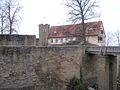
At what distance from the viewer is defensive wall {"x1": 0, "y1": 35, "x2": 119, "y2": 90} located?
14.9m

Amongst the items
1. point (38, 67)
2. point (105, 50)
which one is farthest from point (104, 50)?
→ point (38, 67)

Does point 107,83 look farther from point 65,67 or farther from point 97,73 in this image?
point 65,67

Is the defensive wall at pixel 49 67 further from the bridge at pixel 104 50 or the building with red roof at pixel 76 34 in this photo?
the building with red roof at pixel 76 34

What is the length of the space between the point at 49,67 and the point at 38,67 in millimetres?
921

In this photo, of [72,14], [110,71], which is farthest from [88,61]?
[72,14]

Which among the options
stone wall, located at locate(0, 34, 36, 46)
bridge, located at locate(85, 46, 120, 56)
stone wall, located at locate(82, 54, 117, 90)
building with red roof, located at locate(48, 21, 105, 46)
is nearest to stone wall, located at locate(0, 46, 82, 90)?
bridge, located at locate(85, 46, 120, 56)

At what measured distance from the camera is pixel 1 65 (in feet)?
47.8

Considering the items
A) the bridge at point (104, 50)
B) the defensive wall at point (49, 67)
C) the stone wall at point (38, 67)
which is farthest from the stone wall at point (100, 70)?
the stone wall at point (38, 67)

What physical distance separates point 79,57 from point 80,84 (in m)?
2.22

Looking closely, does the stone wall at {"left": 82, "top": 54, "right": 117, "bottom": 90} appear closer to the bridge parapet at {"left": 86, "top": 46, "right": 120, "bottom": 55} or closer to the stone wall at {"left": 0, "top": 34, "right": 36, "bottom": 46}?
the bridge parapet at {"left": 86, "top": 46, "right": 120, "bottom": 55}

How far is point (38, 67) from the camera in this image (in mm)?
16125

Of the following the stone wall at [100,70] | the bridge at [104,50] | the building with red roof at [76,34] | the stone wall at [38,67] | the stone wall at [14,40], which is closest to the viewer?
the stone wall at [38,67]

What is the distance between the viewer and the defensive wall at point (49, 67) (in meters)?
14.9

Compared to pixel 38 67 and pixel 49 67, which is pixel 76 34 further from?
pixel 38 67
